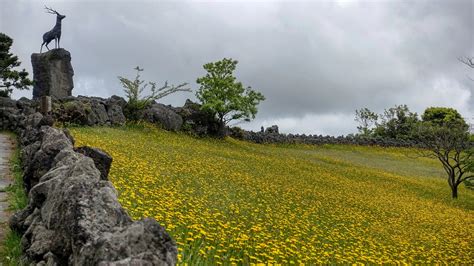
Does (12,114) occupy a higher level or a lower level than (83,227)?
higher

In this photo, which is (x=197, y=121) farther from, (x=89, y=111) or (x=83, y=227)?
(x=83, y=227)

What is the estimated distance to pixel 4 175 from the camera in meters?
14.2

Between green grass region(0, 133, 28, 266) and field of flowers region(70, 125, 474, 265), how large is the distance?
2404 millimetres

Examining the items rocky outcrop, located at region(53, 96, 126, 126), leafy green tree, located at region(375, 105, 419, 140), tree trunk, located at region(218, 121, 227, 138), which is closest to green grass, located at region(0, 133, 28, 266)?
rocky outcrop, located at region(53, 96, 126, 126)

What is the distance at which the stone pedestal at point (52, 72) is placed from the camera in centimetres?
3603

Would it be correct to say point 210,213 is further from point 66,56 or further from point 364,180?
point 66,56

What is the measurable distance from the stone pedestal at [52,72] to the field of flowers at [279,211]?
948 centimetres

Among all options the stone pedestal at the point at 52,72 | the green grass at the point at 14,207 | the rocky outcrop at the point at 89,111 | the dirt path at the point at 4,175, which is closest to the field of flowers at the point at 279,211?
the rocky outcrop at the point at 89,111

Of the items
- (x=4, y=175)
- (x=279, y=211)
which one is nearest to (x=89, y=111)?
(x=4, y=175)

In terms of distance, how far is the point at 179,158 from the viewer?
24094 millimetres

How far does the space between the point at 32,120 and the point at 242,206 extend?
11252 millimetres

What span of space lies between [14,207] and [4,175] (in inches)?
181

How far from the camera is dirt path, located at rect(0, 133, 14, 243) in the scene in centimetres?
954

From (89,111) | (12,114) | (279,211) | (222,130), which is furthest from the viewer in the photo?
(222,130)
